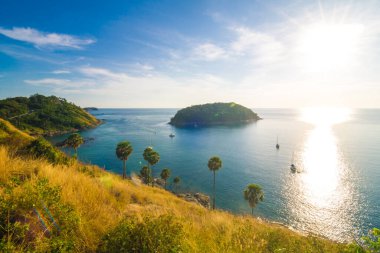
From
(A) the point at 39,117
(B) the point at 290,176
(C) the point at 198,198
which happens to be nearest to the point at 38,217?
(C) the point at 198,198

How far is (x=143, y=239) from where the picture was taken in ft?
16.9

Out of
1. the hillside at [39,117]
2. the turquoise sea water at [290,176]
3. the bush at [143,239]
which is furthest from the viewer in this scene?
the hillside at [39,117]

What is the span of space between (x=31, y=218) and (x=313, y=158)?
11627cm

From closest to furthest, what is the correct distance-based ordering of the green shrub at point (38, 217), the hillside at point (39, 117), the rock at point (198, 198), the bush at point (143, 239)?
1. the green shrub at point (38, 217)
2. the bush at point (143, 239)
3. the rock at point (198, 198)
4. the hillside at point (39, 117)

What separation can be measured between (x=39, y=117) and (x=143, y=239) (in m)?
192

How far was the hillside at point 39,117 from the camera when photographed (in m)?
142

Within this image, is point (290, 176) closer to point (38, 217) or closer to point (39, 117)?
point (38, 217)

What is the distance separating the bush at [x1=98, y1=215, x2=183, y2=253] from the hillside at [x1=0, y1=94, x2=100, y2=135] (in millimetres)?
158886

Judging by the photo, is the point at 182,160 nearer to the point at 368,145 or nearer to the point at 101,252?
the point at 101,252

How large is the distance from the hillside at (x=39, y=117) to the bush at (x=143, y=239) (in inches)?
6255

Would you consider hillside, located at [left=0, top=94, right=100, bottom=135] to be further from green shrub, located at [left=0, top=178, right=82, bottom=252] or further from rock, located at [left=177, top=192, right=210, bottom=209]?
green shrub, located at [left=0, top=178, right=82, bottom=252]

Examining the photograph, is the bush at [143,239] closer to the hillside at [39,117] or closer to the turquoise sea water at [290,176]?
the turquoise sea water at [290,176]

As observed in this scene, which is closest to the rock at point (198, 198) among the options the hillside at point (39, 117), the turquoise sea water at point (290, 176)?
the turquoise sea water at point (290, 176)

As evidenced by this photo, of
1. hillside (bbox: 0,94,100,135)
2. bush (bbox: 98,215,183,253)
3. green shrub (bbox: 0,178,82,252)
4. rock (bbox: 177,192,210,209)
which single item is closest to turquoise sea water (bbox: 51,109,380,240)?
rock (bbox: 177,192,210,209)
